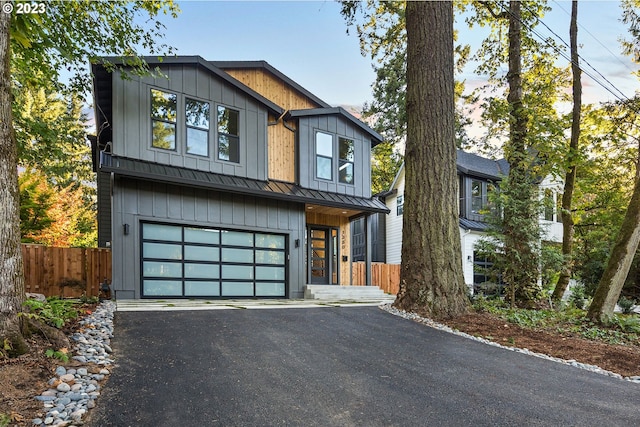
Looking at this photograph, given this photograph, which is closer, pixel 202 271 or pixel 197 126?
pixel 202 271

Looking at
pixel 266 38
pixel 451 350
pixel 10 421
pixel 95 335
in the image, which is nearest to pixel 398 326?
pixel 451 350

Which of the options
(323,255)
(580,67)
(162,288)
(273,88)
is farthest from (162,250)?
(580,67)

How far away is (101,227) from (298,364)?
1015cm

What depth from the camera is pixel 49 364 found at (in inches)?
119

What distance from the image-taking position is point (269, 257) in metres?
10.0

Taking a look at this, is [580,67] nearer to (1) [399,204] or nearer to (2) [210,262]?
(1) [399,204]

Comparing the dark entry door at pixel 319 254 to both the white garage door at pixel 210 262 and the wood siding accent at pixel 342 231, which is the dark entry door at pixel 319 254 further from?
the white garage door at pixel 210 262

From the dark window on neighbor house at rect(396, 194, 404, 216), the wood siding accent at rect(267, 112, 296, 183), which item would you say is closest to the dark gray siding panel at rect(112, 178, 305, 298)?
the wood siding accent at rect(267, 112, 296, 183)

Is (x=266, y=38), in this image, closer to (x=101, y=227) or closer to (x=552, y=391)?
(x=101, y=227)

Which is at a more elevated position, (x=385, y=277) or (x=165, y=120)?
(x=165, y=120)

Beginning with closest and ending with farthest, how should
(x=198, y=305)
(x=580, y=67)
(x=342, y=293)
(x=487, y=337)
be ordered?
1. (x=487, y=337)
2. (x=198, y=305)
3. (x=342, y=293)
4. (x=580, y=67)

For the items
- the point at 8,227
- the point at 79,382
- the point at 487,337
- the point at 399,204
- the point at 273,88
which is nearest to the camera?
the point at 79,382

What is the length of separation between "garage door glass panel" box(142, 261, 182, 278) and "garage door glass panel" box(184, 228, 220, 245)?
0.65 metres

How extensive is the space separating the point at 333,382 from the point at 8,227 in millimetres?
3065
